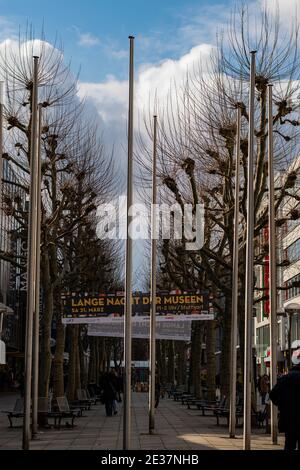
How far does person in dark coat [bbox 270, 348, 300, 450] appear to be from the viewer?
44.0 ft

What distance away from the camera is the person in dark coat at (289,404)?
13.4m

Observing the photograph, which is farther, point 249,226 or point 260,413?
point 260,413

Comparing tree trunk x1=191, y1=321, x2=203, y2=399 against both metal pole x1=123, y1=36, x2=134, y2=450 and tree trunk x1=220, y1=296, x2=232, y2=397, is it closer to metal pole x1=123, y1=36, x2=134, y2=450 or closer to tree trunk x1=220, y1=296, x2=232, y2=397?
tree trunk x1=220, y1=296, x2=232, y2=397

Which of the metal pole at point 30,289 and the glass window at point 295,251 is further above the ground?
the glass window at point 295,251

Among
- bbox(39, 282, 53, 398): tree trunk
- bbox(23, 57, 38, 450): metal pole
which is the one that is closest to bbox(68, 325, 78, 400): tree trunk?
bbox(39, 282, 53, 398): tree trunk

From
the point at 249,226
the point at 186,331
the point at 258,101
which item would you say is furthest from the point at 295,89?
the point at 186,331

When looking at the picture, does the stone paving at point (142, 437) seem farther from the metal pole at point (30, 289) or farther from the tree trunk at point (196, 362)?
the tree trunk at point (196, 362)

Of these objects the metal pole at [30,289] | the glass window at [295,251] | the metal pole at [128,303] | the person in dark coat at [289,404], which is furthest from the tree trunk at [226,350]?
the glass window at [295,251]

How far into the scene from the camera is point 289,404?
13.5 m

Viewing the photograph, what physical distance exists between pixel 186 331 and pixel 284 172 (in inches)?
342

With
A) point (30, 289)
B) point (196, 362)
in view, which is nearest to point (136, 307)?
point (30, 289)
